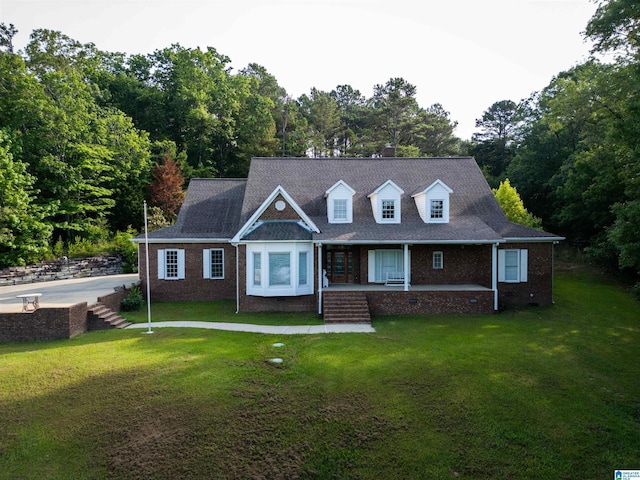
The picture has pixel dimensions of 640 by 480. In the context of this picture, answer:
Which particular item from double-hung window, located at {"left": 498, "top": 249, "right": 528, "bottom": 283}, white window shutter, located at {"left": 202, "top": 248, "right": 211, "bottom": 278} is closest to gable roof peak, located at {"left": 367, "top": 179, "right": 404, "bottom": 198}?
double-hung window, located at {"left": 498, "top": 249, "right": 528, "bottom": 283}

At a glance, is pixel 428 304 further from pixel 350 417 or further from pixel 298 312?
pixel 350 417

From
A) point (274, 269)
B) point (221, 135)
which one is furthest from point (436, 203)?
point (221, 135)

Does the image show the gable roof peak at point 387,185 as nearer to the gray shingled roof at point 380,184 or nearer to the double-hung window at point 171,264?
the gray shingled roof at point 380,184

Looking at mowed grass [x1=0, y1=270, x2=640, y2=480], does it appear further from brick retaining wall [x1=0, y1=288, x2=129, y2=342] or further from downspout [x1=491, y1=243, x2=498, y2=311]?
downspout [x1=491, y1=243, x2=498, y2=311]

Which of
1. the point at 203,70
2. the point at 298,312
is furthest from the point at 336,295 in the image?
the point at 203,70

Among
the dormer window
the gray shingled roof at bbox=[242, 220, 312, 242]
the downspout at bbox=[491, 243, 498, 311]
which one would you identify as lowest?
the downspout at bbox=[491, 243, 498, 311]
